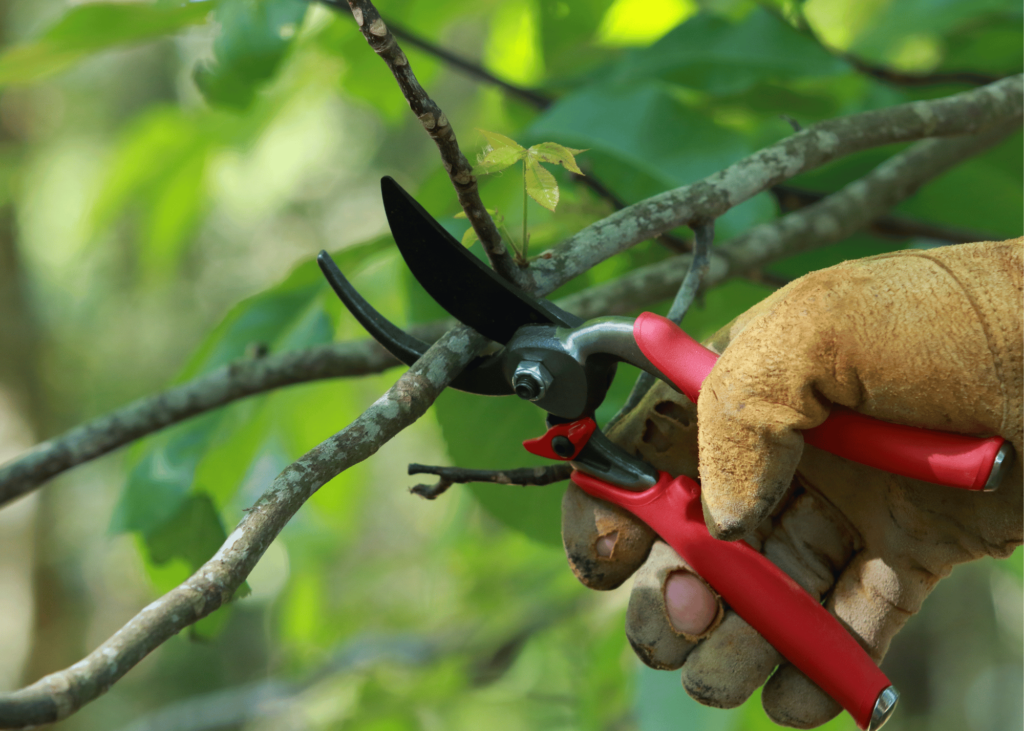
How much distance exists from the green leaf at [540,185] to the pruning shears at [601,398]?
56mm

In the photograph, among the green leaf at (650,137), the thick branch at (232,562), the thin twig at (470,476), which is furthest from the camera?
the green leaf at (650,137)

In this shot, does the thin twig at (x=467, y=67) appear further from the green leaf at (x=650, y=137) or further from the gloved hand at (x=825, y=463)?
the gloved hand at (x=825, y=463)

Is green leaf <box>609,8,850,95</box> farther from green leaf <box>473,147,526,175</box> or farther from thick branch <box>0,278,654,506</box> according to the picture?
green leaf <box>473,147,526,175</box>

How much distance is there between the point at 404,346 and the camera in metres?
0.54

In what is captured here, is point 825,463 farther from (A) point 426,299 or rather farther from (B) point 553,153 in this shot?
(A) point 426,299

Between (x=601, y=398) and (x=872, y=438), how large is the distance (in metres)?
0.17

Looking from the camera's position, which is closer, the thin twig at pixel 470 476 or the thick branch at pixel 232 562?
the thick branch at pixel 232 562

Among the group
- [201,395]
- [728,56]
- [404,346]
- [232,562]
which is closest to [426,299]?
[201,395]

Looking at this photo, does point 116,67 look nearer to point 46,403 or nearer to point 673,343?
point 46,403

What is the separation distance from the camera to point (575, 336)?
0.49 meters

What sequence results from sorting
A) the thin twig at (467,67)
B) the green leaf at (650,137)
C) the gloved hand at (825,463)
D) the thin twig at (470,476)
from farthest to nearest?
the thin twig at (467,67) → the green leaf at (650,137) → the thin twig at (470,476) → the gloved hand at (825,463)

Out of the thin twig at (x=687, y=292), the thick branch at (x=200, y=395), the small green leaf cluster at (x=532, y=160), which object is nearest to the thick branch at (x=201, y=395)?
the thick branch at (x=200, y=395)

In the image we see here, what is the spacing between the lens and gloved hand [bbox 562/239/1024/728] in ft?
1.29

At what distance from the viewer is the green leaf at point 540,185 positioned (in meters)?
0.48
